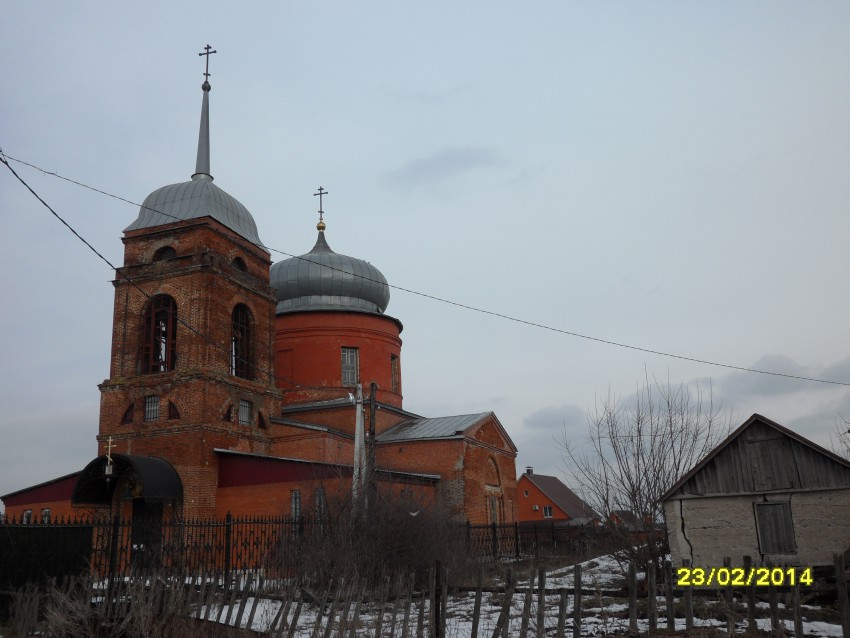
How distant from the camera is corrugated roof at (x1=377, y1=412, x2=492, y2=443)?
28250 mm

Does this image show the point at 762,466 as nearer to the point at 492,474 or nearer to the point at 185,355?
the point at 185,355

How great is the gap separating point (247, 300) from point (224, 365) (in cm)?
287

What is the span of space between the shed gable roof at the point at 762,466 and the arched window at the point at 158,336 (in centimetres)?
1573

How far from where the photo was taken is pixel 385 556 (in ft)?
46.9

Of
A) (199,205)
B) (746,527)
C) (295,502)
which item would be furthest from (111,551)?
(199,205)

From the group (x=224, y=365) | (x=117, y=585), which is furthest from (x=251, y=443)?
(x=117, y=585)

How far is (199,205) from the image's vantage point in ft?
79.9

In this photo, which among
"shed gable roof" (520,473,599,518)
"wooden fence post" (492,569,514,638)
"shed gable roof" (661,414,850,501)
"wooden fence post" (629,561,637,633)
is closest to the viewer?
"wooden fence post" (492,569,514,638)

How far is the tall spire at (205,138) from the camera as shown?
2666 cm

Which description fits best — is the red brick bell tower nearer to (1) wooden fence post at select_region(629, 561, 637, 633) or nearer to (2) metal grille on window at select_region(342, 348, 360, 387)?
(2) metal grille on window at select_region(342, 348, 360, 387)

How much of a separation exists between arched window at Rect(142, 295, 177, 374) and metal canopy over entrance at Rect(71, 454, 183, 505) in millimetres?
3408

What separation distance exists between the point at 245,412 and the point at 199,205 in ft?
22.6

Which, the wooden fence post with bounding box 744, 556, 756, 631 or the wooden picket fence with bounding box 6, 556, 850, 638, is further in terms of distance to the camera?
the wooden fence post with bounding box 744, 556, 756, 631

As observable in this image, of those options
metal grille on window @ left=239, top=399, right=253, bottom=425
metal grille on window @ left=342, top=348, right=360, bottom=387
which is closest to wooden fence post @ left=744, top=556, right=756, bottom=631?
metal grille on window @ left=239, top=399, right=253, bottom=425
